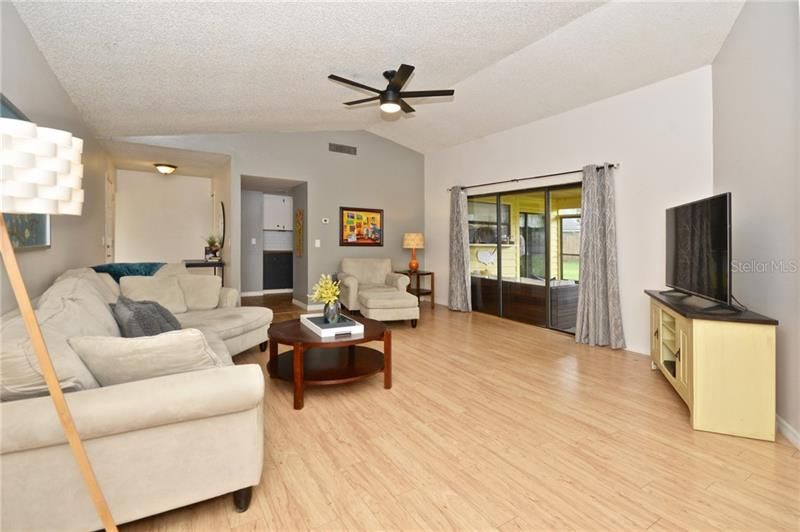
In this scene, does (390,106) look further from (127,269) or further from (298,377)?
(127,269)

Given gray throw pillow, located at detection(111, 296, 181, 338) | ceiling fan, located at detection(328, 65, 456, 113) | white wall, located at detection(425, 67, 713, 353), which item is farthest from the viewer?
white wall, located at detection(425, 67, 713, 353)

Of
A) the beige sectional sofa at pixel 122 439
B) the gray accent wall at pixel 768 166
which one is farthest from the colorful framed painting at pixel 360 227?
the beige sectional sofa at pixel 122 439

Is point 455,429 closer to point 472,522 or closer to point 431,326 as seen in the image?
point 472,522

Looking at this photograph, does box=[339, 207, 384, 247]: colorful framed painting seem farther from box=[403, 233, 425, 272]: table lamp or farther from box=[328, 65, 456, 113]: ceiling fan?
box=[328, 65, 456, 113]: ceiling fan

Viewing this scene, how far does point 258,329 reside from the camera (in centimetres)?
367

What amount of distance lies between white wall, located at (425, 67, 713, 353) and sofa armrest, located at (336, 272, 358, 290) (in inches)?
109

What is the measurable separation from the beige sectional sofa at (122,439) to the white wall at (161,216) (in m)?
6.18

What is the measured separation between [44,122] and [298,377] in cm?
241

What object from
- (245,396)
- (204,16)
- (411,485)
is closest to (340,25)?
(204,16)

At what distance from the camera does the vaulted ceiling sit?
8.00 feet

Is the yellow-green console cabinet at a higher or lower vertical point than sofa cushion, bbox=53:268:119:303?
lower

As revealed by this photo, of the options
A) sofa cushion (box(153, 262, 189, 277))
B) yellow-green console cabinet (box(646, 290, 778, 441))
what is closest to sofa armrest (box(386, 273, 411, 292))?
sofa cushion (box(153, 262, 189, 277))

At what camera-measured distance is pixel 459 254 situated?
244 inches

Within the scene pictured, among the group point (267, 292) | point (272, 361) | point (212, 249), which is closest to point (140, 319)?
point (272, 361)
